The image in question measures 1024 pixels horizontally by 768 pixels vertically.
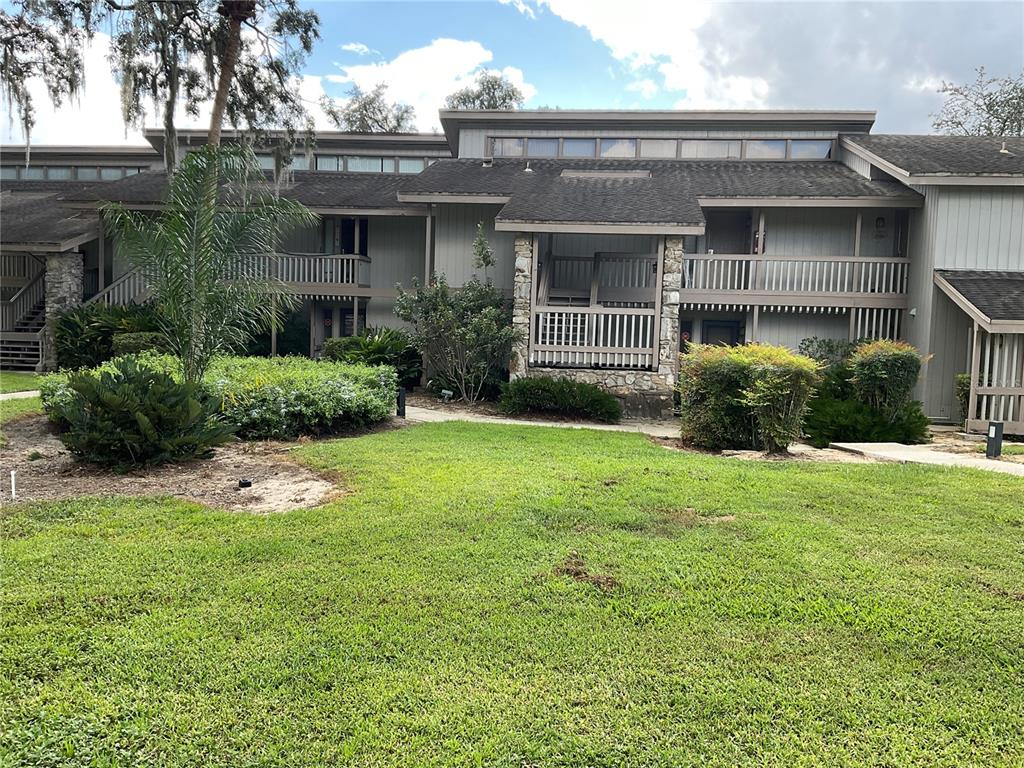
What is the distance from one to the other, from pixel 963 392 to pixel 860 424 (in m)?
3.64

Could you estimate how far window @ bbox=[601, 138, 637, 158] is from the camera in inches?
733

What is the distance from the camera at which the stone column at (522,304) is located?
12.9 m

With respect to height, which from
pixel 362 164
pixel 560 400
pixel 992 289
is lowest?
pixel 560 400

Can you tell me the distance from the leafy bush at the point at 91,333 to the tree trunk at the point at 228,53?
4542 mm

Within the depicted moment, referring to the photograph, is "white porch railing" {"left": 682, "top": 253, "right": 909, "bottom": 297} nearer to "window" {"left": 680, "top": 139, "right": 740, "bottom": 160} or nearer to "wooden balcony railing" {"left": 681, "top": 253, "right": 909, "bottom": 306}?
"wooden balcony railing" {"left": 681, "top": 253, "right": 909, "bottom": 306}

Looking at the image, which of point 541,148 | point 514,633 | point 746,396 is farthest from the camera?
point 541,148

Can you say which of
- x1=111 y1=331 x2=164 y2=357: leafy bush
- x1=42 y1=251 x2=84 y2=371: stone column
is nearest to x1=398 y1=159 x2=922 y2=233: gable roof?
x1=111 y1=331 x2=164 y2=357: leafy bush

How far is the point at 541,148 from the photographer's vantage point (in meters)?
18.9

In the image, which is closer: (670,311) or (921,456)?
(921,456)

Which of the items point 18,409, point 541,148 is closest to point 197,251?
point 18,409

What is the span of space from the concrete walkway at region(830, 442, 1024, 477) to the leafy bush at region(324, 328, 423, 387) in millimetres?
8875

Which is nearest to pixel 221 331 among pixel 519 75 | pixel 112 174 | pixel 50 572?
pixel 50 572

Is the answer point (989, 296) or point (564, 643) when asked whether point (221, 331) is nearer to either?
point (564, 643)

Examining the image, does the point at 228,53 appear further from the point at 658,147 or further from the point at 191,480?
the point at 191,480
